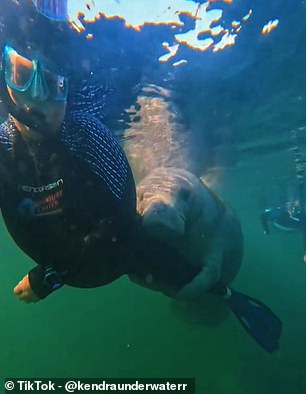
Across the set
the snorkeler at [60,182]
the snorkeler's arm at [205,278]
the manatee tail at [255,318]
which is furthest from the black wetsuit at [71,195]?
the manatee tail at [255,318]

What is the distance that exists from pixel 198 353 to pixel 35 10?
43.7ft

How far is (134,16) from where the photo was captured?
24.4 feet

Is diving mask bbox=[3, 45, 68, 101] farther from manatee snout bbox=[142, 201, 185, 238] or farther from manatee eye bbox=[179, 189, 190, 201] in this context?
manatee eye bbox=[179, 189, 190, 201]

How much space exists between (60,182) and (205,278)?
2.82m

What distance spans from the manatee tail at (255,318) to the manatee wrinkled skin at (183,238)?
0.33 meters

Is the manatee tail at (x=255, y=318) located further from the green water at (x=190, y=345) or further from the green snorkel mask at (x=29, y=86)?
the green snorkel mask at (x=29, y=86)

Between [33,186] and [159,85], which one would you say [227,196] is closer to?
[159,85]

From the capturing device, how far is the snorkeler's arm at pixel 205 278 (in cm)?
530

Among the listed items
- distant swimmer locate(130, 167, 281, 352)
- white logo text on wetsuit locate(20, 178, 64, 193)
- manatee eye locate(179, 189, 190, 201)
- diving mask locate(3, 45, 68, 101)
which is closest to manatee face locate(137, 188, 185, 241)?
distant swimmer locate(130, 167, 281, 352)

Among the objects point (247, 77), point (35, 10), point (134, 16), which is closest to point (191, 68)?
point (247, 77)

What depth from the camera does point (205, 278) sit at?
5.53 meters

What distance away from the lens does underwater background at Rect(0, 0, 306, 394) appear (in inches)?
312

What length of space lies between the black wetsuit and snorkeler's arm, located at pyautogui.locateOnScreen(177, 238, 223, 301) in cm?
169

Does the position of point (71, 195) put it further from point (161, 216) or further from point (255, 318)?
point (255, 318)
